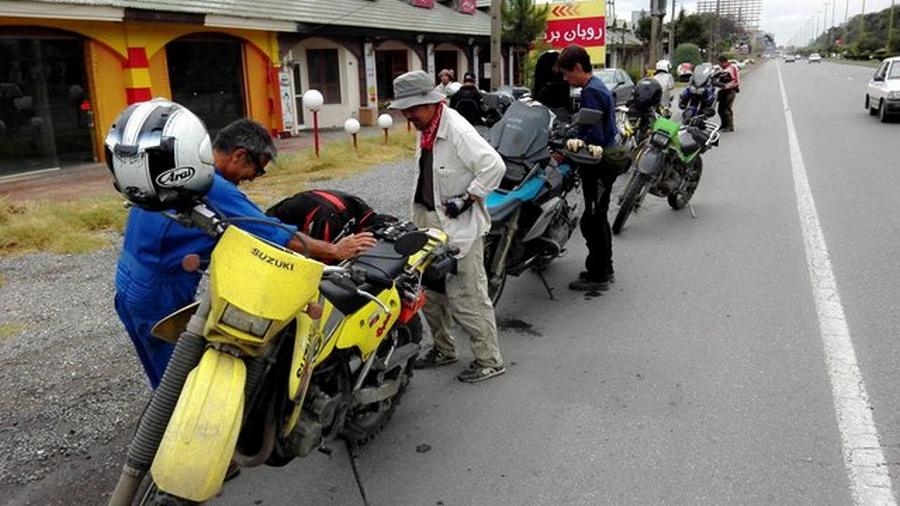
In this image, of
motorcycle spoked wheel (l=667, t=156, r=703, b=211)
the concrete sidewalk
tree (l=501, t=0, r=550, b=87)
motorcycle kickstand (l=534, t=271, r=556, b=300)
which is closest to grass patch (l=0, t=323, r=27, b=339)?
motorcycle kickstand (l=534, t=271, r=556, b=300)

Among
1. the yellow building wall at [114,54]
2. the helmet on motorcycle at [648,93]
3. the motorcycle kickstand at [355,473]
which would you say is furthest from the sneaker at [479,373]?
the yellow building wall at [114,54]

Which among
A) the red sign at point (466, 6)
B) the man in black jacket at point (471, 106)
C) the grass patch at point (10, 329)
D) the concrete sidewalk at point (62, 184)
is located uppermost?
the red sign at point (466, 6)

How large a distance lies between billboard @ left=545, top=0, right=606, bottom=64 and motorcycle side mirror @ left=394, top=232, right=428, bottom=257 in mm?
17868

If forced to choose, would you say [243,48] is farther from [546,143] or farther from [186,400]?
[186,400]

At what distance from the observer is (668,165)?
8430 mm

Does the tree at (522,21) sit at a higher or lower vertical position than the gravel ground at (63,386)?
higher

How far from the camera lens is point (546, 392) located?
422 centimetres

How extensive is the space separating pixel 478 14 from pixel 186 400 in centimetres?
3023

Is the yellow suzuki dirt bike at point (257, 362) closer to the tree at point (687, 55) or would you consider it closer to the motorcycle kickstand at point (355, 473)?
the motorcycle kickstand at point (355, 473)

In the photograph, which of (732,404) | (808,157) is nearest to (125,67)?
(808,157)

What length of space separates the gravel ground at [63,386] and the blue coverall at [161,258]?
2.72ft

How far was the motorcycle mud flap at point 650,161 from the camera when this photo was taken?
7.75 m

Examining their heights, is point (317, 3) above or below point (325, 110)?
above

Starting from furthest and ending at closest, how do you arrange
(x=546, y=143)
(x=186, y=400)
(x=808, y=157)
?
1. (x=808, y=157)
2. (x=546, y=143)
3. (x=186, y=400)
